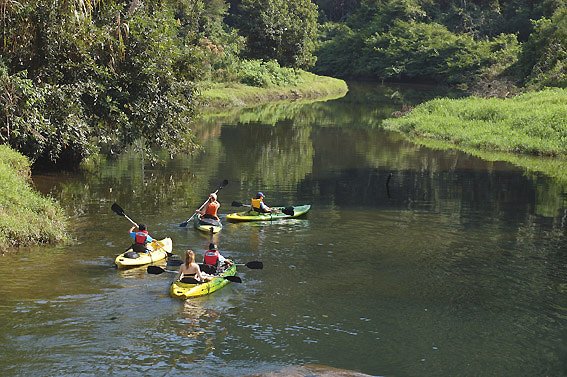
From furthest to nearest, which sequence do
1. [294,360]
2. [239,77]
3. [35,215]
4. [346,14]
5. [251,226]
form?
[346,14]
[239,77]
[251,226]
[35,215]
[294,360]

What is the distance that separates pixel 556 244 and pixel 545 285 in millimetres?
4115

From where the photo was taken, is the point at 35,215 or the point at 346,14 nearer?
the point at 35,215

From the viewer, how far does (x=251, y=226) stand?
22.9 meters

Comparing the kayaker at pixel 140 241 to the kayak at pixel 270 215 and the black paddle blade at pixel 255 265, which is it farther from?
the kayak at pixel 270 215

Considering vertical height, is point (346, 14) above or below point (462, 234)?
above

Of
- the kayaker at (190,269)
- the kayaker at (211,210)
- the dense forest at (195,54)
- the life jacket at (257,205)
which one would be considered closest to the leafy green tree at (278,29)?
the dense forest at (195,54)

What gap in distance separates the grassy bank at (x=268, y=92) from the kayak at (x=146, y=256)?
3222cm

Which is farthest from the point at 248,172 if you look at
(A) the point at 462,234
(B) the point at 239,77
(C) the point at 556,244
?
(B) the point at 239,77

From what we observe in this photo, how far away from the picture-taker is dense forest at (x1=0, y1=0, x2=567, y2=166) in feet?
80.8

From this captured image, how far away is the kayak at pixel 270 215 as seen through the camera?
2327 cm

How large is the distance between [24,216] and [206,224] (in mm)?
4882

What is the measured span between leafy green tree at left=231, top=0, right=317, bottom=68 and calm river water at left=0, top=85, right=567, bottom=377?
4115cm

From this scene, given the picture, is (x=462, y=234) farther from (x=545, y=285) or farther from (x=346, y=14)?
(x=346, y=14)

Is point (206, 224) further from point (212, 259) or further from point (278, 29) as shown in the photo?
point (278, 29)
